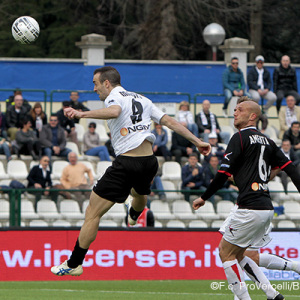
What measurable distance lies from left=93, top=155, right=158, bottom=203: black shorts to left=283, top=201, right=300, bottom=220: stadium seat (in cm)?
662

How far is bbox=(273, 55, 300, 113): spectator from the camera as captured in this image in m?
21.5

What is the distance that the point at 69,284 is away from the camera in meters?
14.5

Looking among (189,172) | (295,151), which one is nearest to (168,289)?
(189,172)

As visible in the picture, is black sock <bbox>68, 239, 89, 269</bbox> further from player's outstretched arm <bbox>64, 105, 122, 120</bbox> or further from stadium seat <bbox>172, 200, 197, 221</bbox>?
stadium seat <bbox>172, 200, 197, 221</bbox>

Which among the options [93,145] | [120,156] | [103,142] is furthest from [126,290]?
[103,142]

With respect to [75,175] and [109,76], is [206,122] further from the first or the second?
[109,76]

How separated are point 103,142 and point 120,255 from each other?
593cm

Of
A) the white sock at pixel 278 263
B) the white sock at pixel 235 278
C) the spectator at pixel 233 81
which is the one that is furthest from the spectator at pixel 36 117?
the white sock at pixel 235 278

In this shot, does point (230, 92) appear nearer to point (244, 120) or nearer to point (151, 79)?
point (151, 79)

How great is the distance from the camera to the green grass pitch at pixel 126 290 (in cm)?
1207

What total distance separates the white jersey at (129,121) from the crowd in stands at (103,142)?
7336 mm

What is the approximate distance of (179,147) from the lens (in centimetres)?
1972

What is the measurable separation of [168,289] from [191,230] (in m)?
2.00

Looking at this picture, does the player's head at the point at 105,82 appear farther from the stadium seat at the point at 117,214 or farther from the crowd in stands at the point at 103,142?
the crowd in stands at the point at 103,142
